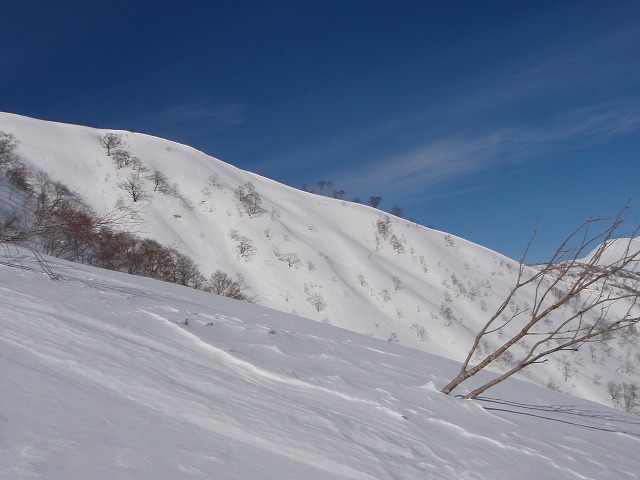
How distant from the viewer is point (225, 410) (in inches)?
92.7

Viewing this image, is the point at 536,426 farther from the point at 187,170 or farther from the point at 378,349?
the point at 187,170

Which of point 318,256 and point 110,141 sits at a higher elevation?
point 110,141

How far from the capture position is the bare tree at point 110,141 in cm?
4128

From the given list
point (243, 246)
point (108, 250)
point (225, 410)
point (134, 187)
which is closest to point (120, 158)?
point (134, 187)

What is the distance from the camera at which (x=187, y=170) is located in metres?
43.5

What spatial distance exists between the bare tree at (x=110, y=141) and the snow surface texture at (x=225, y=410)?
39666 mm

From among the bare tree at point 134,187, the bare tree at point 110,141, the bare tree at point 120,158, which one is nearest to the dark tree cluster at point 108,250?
the bare tree at point 134,187

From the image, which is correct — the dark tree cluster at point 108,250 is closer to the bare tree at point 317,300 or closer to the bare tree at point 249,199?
the bare tree at point 317,300

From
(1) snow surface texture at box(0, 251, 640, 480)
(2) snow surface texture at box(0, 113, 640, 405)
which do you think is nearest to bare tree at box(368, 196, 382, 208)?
(2) snow surface texture at box(0, 113, 640, 405)

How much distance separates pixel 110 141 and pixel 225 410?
44.2 meters

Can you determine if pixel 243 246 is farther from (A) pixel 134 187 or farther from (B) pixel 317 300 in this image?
(A) pixel 134 187

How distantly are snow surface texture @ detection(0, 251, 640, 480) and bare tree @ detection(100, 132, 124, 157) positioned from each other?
39666 mm

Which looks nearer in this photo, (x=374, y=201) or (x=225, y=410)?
(x=225, y=410)

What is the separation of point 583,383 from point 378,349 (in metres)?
30.7
